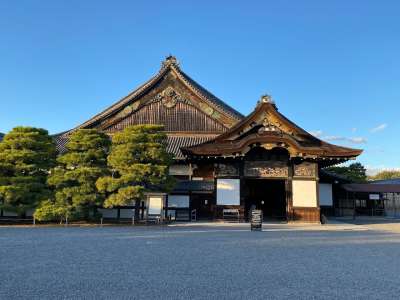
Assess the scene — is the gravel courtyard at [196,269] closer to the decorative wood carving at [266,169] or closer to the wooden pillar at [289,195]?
the wooden pillar at [289,195]

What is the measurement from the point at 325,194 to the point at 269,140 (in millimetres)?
8535

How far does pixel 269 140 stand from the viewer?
67.9 feet

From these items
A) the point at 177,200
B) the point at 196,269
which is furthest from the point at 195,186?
the point at 196,269

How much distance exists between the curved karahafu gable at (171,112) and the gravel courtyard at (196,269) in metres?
15.7

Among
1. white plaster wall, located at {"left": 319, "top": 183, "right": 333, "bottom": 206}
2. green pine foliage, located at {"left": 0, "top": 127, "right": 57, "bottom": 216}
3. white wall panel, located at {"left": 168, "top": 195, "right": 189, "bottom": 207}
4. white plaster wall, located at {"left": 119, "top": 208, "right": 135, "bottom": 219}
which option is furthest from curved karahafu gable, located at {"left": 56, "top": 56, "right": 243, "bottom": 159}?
white plaster wall, located at {"left": 319, "top": 183, "right": 333, "bottom": 206}

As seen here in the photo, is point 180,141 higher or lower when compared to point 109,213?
higher

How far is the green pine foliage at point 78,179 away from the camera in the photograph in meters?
18.4

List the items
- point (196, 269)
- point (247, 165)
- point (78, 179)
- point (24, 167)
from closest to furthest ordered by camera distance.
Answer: point (196, 269) < point (78, 179) < point (24, 167) < point (247, 165)

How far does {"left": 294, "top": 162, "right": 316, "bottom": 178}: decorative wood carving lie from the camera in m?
21.6

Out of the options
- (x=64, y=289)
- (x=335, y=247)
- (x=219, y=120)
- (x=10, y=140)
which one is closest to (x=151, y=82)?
(x=219, y=120)

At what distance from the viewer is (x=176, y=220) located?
21906 mm

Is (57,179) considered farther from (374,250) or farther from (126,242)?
(374,250)

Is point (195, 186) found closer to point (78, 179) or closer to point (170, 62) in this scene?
point (78, 179)

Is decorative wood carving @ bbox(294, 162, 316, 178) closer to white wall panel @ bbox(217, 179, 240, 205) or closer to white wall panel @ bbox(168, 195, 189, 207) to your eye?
white wall panel @ bbox(217, 179, 240, 205)
